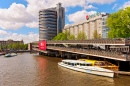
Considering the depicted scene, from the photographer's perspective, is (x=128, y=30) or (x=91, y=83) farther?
(x=128, y=30)

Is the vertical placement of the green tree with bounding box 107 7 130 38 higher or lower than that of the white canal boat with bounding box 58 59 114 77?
higher

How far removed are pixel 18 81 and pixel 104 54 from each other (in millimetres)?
25481

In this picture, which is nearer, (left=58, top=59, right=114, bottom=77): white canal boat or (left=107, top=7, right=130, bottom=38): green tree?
(left=58, top=59, right=114, bottom=77): white canal boat

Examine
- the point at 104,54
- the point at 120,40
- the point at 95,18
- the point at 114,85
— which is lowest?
the point at 114,85

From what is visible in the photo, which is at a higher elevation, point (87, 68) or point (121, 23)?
point (121, 23)

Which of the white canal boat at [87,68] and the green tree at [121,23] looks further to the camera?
the green tree at [121,23]

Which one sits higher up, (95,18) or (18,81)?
(95,18)

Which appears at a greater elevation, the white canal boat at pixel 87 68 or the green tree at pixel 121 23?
the green tree at pixel 121 23

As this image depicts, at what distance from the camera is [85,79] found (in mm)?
48344

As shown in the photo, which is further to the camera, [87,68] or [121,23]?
[121,23]

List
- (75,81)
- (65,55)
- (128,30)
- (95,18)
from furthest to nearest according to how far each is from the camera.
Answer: (95,18) < (65,55) < (128,30) < (75,81)

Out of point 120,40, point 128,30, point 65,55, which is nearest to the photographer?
point 120,40

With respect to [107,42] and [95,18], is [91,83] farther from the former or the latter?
[95,18]

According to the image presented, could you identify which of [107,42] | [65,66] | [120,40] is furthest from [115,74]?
[65,66]
